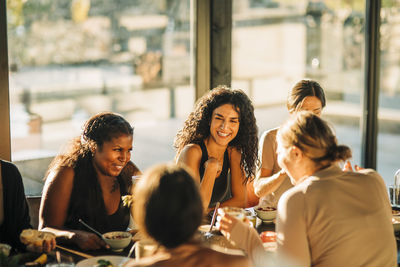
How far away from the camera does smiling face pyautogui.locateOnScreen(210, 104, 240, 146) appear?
300cm

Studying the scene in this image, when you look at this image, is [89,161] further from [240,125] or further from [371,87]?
[371,87]

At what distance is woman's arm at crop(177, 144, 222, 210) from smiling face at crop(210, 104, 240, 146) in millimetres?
131

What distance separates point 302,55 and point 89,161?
2.71m

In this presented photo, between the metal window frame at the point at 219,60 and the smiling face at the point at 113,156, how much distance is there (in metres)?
0.81

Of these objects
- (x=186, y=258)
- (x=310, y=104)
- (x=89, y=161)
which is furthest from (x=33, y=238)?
(x=310, y=104)

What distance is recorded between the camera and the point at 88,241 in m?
2.22

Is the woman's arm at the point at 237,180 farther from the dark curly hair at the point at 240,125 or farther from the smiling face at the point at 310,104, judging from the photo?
the smiling face at the point at 310,104

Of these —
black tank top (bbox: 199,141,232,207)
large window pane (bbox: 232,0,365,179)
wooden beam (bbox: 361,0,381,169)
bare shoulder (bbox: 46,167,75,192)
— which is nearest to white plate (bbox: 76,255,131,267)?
bare shoulder (bbox: 46,167,75,192)

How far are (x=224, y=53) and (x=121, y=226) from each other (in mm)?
1877

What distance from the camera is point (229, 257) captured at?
154cm

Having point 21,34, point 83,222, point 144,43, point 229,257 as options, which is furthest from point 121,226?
point 144,43

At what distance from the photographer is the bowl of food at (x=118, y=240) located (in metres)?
2.20

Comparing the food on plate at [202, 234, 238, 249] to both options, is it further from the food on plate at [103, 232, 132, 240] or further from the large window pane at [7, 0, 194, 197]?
the large window pane at [7, 0, 194, 197]

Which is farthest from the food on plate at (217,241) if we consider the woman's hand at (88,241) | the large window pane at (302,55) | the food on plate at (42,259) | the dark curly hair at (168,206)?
the large window pane at (302,55)
